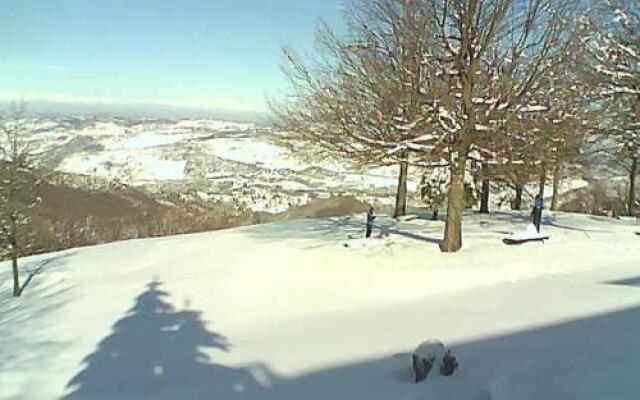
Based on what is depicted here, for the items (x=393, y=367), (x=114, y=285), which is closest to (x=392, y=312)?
(x=393, y=367)

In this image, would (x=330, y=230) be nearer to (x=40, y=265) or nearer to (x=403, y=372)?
A: (x=40, y=265)

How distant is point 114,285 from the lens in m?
12.8

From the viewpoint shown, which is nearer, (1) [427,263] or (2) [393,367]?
(2) [393,367]

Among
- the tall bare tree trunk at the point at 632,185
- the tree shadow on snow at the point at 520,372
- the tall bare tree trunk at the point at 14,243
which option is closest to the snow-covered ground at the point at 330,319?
the tree shadow on snow at the point at 520,372

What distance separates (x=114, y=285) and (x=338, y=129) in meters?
5.99

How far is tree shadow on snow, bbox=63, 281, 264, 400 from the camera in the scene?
7070 mm

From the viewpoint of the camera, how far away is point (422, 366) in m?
6.40

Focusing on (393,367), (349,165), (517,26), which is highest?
(517,26)

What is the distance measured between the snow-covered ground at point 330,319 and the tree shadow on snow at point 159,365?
1.3 inches

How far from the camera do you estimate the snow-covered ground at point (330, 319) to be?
6492 mm

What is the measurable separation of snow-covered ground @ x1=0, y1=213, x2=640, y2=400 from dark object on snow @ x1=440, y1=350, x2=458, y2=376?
16cm

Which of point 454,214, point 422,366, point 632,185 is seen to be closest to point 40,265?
point 454,214

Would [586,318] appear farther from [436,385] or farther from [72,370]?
[72,370]

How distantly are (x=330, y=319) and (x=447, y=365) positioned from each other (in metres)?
3.40
